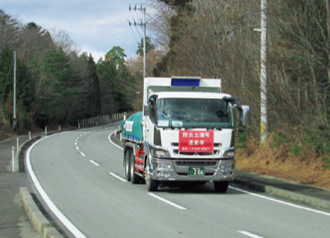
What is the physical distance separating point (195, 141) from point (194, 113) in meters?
0.82

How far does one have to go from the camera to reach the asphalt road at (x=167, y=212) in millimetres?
9430

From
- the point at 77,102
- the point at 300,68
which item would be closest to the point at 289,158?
the point at 300,68

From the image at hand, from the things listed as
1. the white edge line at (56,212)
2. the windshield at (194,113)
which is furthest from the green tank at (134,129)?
the white edge line at (56,212)

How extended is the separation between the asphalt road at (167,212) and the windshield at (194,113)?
1.96 meters

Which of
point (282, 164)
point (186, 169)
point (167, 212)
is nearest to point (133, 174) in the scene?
point (186, 169)

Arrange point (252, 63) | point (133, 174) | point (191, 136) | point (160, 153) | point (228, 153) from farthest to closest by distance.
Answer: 1. point (252, 63)
2. point (133, 174)
3. point (228, 153)
4. point (160, 153)
5. point (191, 136)

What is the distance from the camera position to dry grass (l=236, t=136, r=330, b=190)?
1684 centimetres

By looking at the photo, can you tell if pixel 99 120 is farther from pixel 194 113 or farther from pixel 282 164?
pixel 194 113

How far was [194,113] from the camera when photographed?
567 inches

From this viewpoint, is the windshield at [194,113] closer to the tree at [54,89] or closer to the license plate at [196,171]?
the license plate at [196,171]

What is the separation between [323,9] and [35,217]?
10839 millimetres

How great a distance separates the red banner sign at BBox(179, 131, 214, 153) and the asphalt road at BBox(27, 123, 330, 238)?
1.30m

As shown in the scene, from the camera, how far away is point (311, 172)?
17.5 metres

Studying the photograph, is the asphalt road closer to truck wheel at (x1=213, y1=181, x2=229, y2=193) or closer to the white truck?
truck wheel at (x1=213, y1=181, x2=229, y2=193)
